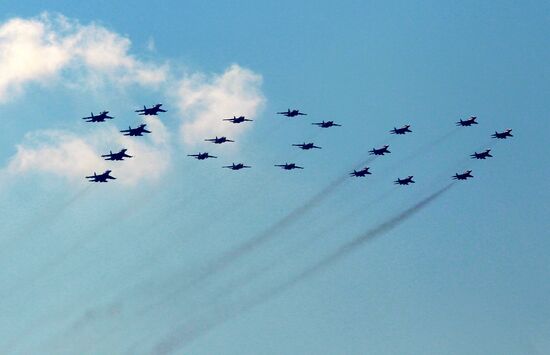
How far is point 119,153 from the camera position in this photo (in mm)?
195625

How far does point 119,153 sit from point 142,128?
19.5ft

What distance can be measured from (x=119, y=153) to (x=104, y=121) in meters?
6.13

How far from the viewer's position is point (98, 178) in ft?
652

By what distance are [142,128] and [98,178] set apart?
36.8 ft

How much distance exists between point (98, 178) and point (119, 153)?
6429 millimetres

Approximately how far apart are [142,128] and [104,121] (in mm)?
6377

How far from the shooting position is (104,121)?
19700 cm

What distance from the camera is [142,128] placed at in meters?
198
